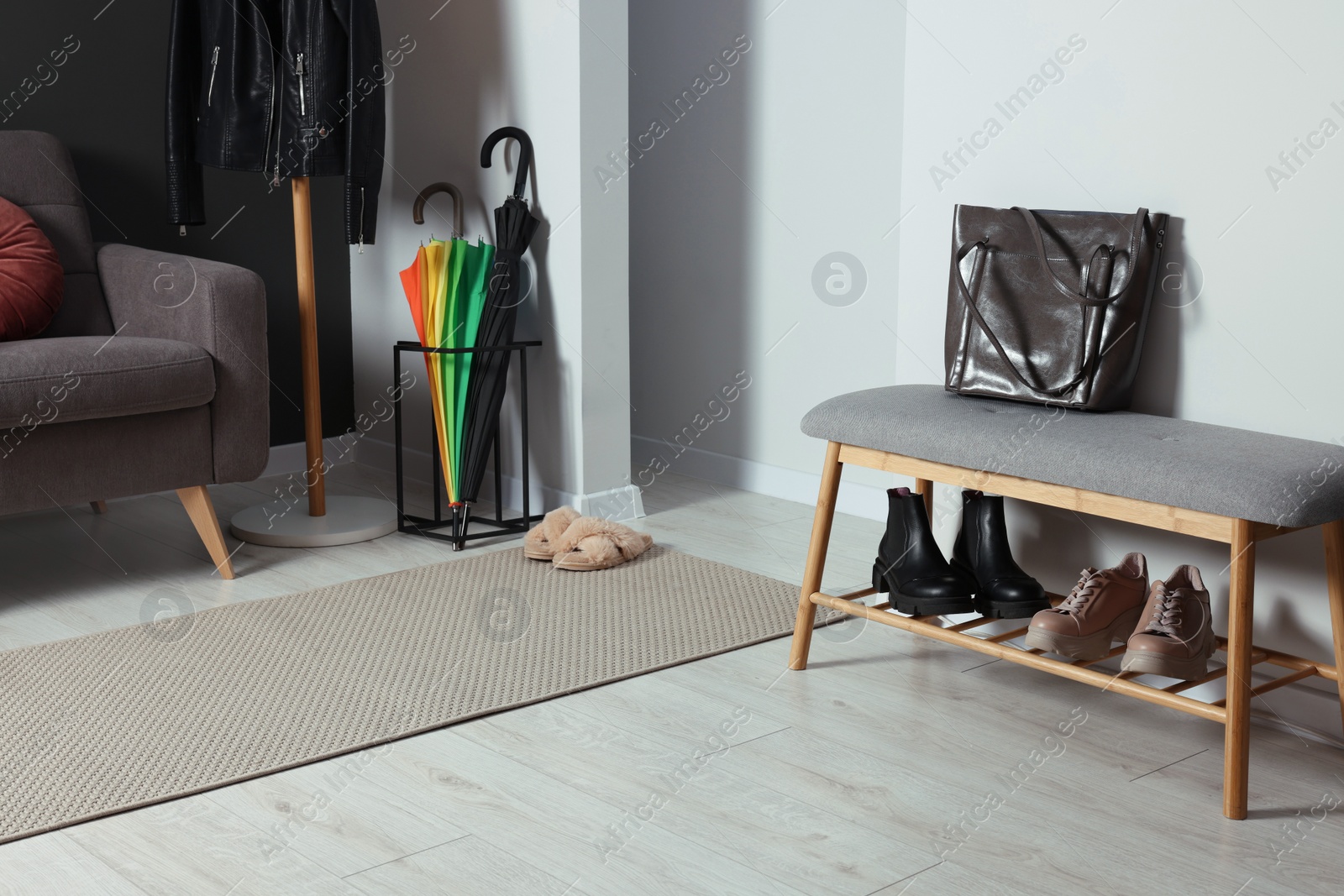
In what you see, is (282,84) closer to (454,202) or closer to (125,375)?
(454,202)

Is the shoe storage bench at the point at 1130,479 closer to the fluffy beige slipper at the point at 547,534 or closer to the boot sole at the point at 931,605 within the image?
the boot sole at the point at 931,605

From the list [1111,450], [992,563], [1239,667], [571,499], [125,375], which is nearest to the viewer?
[1239,667]

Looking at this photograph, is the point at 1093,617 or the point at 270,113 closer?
the point at 1093,617

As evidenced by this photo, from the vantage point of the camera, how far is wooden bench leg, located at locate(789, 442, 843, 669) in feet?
6.31

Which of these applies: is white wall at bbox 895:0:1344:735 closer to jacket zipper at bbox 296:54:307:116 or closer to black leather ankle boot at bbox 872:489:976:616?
black leather ankle boot at bbox 872:489:976:616

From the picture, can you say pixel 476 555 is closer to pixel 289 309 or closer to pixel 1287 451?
pixel 289 309

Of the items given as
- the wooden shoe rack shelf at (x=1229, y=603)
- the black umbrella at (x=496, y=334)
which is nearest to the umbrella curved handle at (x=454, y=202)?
the black umbrella at (x=496, y=334)

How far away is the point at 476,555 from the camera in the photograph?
8.77 feet

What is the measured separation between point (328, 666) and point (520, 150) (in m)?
1.44

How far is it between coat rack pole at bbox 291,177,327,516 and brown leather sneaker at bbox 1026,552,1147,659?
1754 mm

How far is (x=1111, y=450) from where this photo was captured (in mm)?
1587

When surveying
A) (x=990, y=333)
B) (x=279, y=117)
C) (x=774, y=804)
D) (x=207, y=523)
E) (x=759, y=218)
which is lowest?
(x=774, y=804)

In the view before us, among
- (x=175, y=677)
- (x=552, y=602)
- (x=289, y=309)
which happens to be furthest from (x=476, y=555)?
(x=289, y=309)

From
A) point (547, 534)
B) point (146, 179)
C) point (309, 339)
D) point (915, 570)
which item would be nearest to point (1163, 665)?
point (915, 570)
